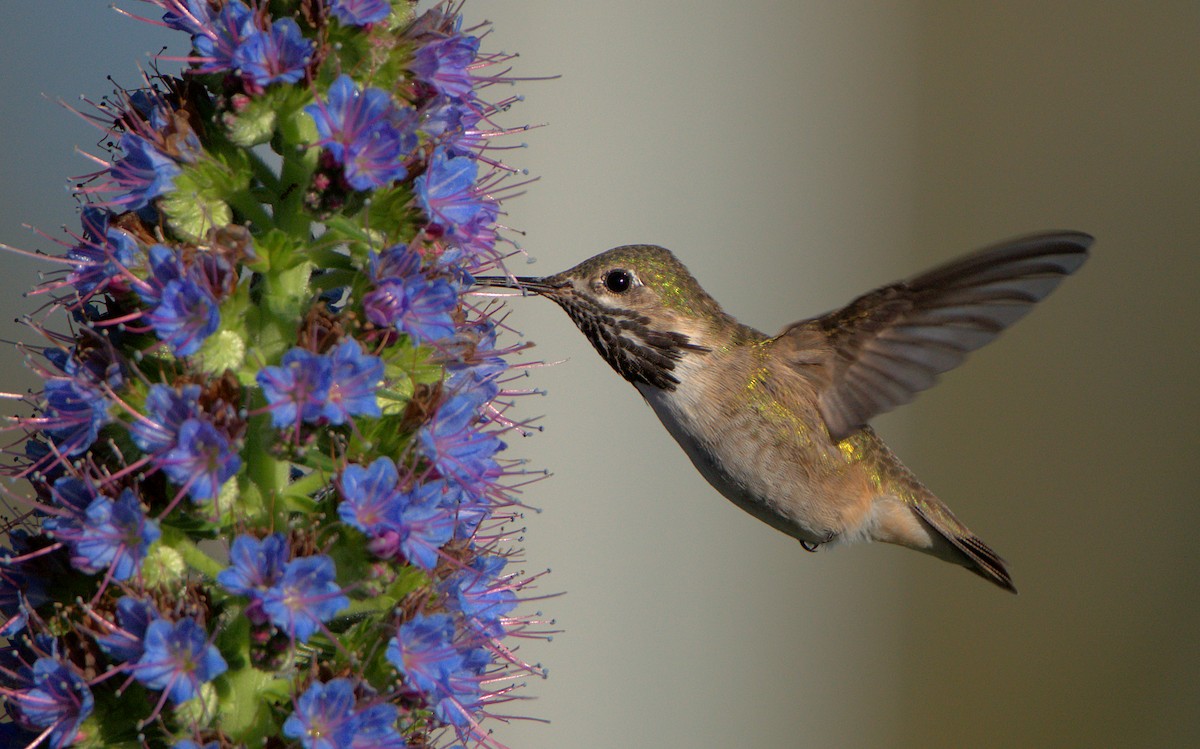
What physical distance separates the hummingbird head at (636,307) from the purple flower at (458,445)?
1076 millimetres

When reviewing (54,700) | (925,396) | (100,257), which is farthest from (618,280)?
(925,396)

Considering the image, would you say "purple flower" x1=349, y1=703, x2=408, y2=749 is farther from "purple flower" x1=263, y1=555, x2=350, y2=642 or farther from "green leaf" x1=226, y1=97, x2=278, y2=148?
"green leaf" x1=226, y1=97, x2=278, y2=148

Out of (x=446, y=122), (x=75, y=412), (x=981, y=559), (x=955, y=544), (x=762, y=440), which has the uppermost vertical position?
(x=446, y=122)

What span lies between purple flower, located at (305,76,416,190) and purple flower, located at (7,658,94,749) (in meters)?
1.07

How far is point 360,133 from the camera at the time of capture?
2.41m

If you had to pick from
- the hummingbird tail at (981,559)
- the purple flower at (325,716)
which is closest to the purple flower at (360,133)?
the purple flower at (325,716)

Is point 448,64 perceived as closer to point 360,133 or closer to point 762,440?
point 360,133

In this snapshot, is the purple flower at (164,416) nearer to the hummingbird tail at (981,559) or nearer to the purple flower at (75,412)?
the purple flower at (75,412)

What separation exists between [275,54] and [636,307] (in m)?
1.58

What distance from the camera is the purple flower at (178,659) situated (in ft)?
7.16

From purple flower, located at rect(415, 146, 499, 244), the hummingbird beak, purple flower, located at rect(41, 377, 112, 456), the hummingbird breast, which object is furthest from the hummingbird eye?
purple flower, located at rect(41, 377, 112, 456)

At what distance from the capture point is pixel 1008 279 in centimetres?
350

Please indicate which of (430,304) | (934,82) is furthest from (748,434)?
(934,82)

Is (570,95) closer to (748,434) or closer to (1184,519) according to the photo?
(748,434)
